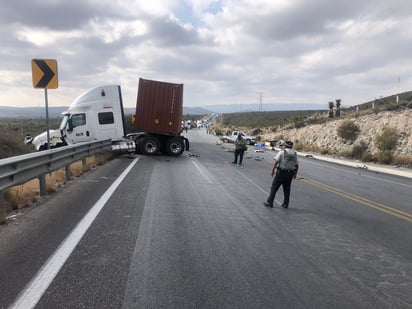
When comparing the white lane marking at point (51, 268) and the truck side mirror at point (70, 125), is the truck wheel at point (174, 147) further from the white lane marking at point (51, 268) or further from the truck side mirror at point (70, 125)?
the white lane marking at point (51, 268)

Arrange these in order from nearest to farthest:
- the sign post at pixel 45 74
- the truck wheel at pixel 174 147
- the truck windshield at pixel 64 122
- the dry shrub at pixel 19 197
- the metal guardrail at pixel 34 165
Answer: the metal guardrail at pixel 34 165, the dry shrub at pixel 19 197, the sign post at pixel 45 74, the truck windshield at pixel 64 122, the truck wheel at pixel 174 147

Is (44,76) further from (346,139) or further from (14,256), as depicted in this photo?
(346,139)

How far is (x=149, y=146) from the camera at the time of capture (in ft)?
76.2

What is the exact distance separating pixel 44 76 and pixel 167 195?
4888 mm

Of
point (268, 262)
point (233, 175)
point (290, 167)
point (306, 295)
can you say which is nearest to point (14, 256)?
point (268, 262)

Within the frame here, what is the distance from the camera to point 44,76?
11.4 m

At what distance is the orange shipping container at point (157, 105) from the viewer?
23125mm

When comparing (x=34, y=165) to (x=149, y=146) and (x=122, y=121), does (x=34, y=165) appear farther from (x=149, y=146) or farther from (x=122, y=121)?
(x=149, y=146)

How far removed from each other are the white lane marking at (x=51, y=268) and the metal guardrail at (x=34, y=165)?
154 centimetres

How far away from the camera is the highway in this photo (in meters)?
4.11

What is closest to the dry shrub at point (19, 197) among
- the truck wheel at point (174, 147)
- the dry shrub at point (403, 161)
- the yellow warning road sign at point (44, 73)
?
the yellow warning road sign at point (44, 73)

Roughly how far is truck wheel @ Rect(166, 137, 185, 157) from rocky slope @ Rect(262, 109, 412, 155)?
1529 centimetres

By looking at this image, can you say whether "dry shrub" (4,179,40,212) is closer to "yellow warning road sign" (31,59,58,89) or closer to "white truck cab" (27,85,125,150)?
"yellow warning road sign" (31,59,58,89)

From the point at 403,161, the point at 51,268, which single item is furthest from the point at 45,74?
the point at 403,161
